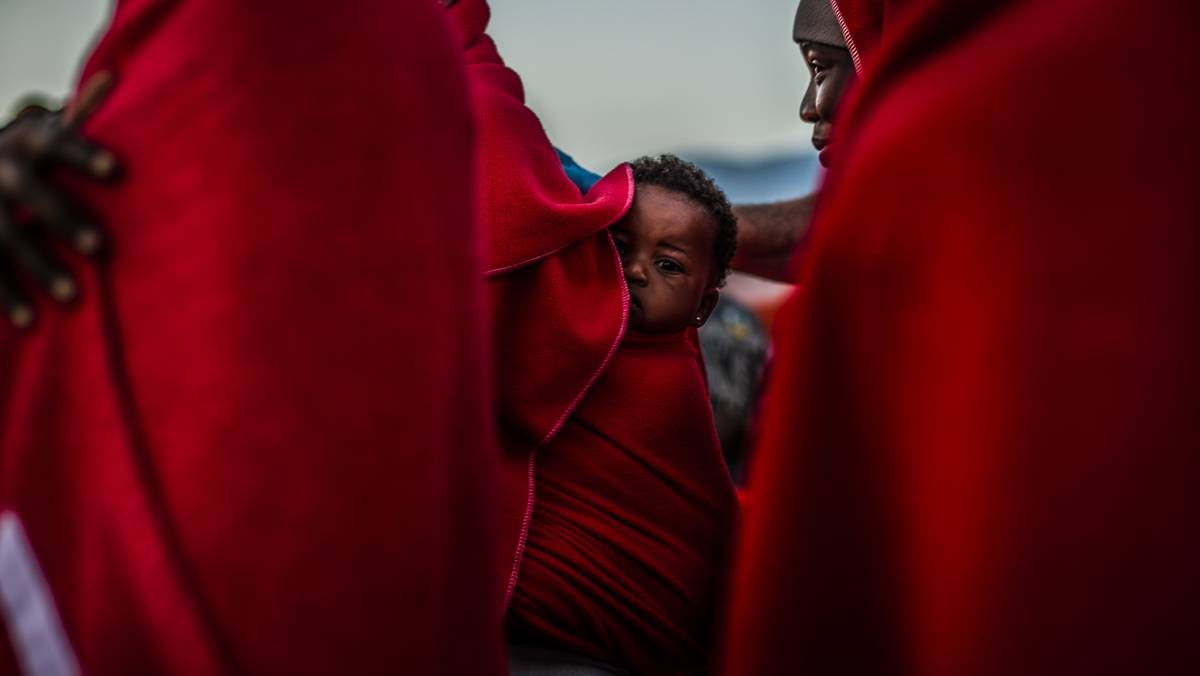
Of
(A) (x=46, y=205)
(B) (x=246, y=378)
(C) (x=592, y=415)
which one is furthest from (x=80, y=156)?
(C) (x=592, y=415)

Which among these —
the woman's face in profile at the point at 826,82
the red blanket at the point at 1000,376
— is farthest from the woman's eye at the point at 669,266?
the red blanket at the point at 1000,376

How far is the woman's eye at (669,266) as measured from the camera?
1701 mm

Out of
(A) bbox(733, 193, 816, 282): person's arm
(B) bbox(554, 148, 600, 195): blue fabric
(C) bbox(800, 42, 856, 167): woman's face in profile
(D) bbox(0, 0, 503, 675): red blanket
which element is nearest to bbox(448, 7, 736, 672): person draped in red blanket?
(B) bbox(554, 148, 600, 195): blue fabric

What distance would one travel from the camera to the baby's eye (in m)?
1.70

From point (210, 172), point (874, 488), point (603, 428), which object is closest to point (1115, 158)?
point (874, 488)

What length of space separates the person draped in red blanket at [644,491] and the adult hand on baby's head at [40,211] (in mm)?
756

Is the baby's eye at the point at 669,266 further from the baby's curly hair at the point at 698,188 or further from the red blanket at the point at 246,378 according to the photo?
the red blanket at the point at 246,378

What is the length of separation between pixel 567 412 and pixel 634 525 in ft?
0.67

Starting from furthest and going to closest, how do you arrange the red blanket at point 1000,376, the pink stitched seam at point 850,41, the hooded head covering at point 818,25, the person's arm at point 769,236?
the person's arm at point 769,236 < the hooded head covering at point 818,25 < the pink stitched seam at point 850,41 < the red blanket at point 1000,376

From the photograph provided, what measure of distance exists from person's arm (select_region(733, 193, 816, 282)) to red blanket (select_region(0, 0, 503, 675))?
1.47m

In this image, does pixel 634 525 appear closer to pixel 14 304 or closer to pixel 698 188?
pixel 698 188

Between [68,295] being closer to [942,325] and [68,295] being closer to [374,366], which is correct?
[374,366]

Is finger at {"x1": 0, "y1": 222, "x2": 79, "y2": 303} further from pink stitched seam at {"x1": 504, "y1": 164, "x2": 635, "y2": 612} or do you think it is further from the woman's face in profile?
the woman's face in profile

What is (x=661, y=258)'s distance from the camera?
1700 mm
